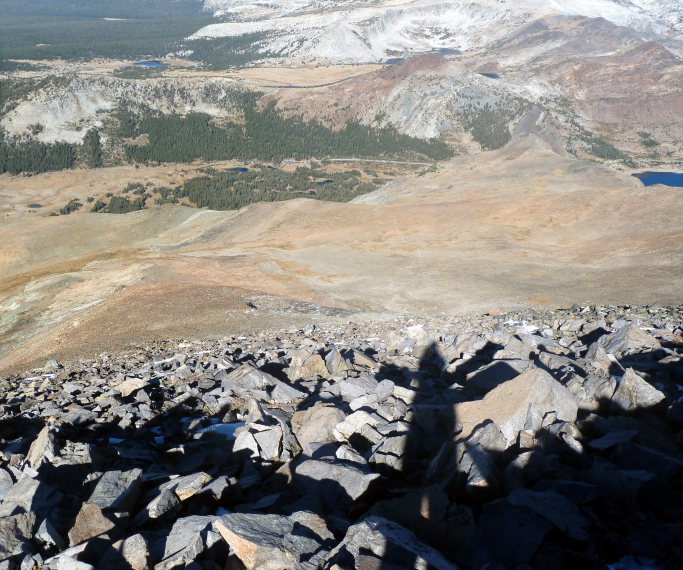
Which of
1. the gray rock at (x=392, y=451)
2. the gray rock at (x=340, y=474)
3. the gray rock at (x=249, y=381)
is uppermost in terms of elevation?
the gray rock at (x=340, y=474)

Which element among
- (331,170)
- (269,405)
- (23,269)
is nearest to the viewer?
(269,405)

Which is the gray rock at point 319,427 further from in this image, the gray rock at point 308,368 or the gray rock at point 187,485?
the gray rock at point 308,368

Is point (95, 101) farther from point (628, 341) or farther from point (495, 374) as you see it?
point (628, 341)

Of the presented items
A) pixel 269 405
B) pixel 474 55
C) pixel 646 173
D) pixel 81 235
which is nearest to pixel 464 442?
pixel 269 405

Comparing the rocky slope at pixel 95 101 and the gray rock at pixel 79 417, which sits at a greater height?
the rocky slope at pixel 95 101

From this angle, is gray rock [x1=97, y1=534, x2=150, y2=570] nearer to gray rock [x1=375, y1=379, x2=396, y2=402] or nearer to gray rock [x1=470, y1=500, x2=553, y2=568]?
gray rock [x1=470, y1=500, x2=553, y2=568]

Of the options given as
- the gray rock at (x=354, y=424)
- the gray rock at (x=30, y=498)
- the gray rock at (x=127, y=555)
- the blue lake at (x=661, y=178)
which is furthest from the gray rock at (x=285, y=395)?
the blue lake at (x=661, y=178)

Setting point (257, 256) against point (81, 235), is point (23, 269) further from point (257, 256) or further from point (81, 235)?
point (257, 256)
